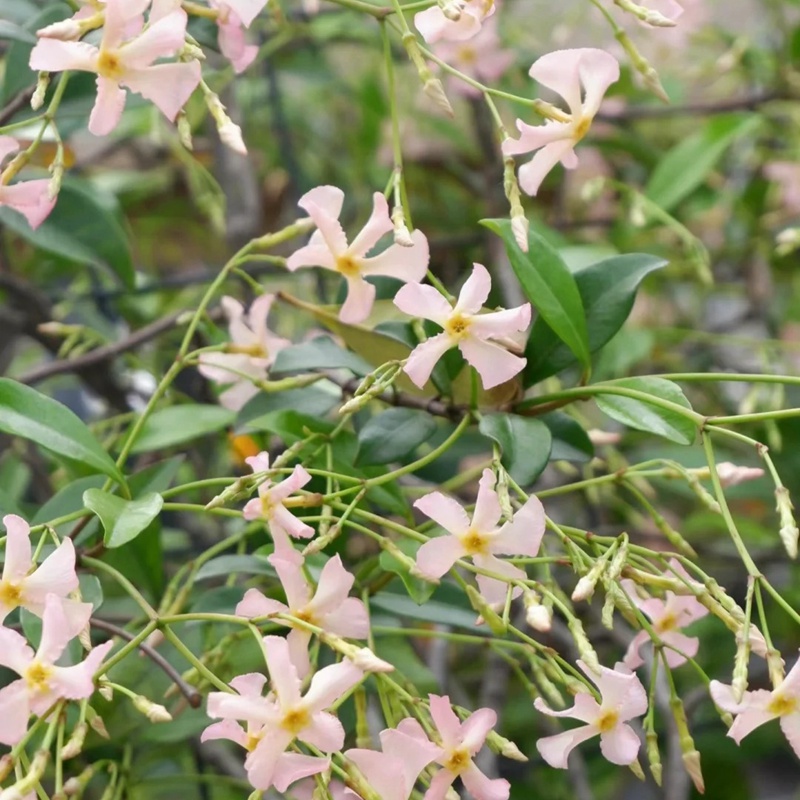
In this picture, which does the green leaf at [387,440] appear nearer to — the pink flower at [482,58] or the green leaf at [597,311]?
the green leaf at [597,311]

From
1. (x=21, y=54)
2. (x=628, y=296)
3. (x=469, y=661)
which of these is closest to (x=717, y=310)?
(x=469, y=661)

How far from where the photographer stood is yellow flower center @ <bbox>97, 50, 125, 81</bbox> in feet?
1.44

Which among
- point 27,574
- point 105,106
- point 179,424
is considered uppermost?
point 105,106

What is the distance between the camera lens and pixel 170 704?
0.64 meters

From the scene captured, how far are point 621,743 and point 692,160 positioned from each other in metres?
0.69

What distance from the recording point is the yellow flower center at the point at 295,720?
0.39 meters

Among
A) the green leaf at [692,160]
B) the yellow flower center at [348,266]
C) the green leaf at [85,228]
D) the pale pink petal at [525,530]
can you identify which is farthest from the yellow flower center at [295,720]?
the green leaf at [692,160]

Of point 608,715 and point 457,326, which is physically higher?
point 457,326

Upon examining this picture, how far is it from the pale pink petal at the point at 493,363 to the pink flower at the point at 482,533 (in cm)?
5

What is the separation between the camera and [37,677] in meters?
0.39

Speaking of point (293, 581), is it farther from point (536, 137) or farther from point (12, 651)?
point (536, 137)

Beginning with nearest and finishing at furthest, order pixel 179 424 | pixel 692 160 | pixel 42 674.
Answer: pixel 42 674, pixel 179 424, pixel 692 160

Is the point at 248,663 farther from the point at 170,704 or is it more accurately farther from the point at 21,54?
the point at 21,54

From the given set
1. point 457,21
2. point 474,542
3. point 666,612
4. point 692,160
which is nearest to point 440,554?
point 474,542
